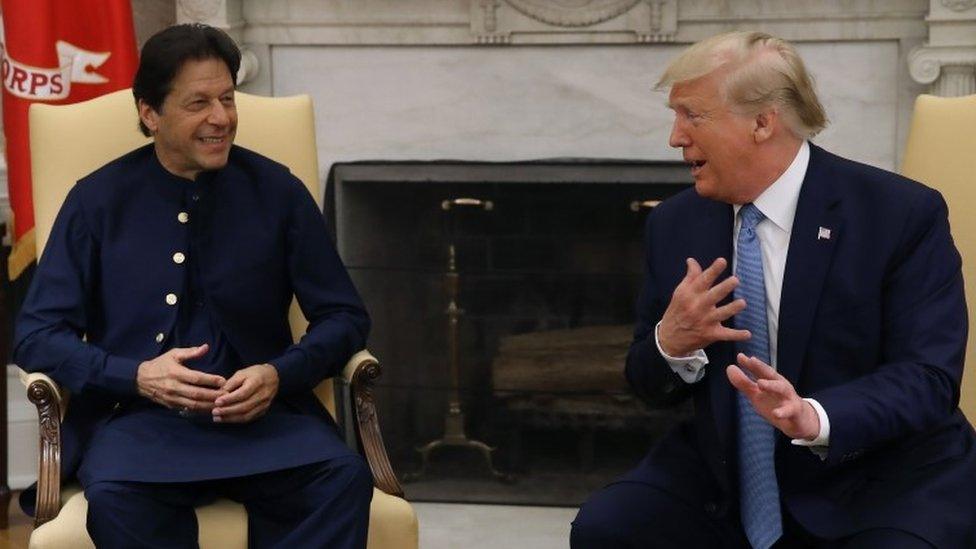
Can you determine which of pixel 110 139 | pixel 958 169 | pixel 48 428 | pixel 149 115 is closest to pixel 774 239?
pixel 958 169

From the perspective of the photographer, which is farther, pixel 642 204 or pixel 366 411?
pixel 642 204

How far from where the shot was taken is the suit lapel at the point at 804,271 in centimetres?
262

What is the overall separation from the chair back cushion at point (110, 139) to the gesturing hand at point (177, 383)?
413mm

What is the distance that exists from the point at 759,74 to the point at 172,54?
3.76 ft

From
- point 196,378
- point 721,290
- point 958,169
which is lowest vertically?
point 196,378

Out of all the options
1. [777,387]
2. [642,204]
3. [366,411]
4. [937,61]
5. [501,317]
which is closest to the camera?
[777,387]

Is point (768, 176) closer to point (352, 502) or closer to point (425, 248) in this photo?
point (352, 502)

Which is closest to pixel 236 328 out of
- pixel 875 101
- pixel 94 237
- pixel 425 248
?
pixel 94 237

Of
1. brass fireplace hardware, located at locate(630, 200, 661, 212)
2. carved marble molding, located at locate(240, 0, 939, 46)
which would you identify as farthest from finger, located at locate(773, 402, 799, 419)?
carved marble molding, located at locate(240, 0, 939, 46)

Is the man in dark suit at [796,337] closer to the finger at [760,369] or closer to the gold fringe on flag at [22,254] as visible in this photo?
the finger at [760,369]

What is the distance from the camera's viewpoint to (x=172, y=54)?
314cm

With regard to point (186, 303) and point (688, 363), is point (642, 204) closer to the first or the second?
point (186, 303)

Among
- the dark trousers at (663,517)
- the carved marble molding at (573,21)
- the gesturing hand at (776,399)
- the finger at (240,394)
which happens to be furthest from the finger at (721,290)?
the carved marble molding at (573,21)

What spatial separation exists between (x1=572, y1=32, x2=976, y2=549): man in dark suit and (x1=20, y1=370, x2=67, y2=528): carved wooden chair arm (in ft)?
3.14
